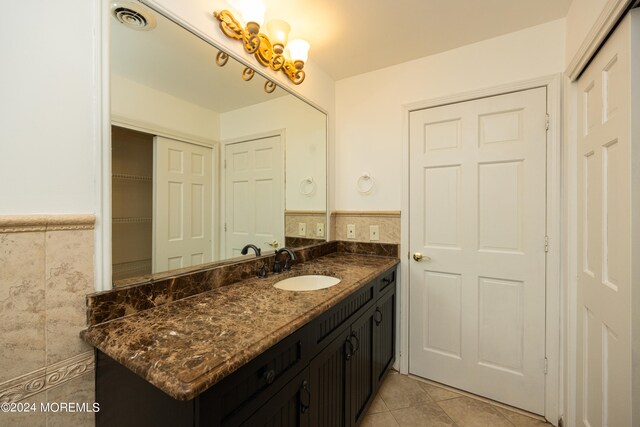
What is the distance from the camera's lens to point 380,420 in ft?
5.43

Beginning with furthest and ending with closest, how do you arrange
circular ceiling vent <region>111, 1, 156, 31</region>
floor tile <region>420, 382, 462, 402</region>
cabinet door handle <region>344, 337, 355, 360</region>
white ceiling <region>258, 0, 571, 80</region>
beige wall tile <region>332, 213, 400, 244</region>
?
beige wall tile <region>332, 213, 400, 244</region>
floor tile <region>420, 382, 462, 402</region>
white ceiling <region>258, 0, 571, 80</region>
cabinet door handle <region>344, 337, 355, 360</region>
circular ceiling vent <region>111, 1, 156, 31</region>

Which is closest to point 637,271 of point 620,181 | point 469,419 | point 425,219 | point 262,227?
point 620,181

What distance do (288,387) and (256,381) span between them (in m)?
0.17

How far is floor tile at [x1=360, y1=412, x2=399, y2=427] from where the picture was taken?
1617 millimetres

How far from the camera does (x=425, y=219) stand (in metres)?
2.03

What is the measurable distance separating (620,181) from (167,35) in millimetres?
1892

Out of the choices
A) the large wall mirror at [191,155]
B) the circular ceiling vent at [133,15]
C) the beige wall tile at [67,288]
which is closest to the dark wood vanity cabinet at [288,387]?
the beige wall tile at [67,288]

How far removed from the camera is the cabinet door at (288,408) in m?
0.81

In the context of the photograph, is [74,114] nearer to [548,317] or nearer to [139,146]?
[139,146]

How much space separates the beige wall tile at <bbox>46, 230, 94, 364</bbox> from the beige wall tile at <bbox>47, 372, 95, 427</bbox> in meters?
0.09

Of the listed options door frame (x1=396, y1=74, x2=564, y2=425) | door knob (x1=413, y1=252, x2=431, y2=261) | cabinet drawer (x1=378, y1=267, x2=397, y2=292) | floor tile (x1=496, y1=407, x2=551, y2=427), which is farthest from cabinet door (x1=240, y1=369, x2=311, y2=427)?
door frame (x1=396, y1=74, x2=564, y2=425)

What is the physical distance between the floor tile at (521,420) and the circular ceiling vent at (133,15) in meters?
2.78

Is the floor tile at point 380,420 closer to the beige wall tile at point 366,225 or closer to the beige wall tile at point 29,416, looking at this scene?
the beige wall tile at point 366,225

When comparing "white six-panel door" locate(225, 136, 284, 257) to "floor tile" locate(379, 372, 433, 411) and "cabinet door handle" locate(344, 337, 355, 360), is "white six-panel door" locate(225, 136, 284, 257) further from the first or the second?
"floor tile" locate(379, 372, 433, 411)
